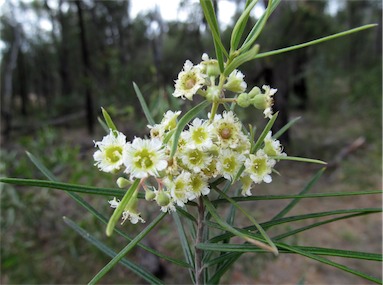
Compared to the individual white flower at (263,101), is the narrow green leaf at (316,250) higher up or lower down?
lower down

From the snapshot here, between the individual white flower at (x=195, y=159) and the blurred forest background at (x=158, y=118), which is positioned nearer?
the individual white flower at (x=195, y=159)

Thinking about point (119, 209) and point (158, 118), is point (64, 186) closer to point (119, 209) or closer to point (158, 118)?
point (119, 209)

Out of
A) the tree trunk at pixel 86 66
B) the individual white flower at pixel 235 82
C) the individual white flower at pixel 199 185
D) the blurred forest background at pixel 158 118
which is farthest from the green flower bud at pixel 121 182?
the tree trunk at pixel 86 66

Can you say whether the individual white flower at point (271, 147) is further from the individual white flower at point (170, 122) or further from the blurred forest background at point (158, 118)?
the blurred forest background at point (158, 118)

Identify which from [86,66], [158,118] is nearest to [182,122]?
[158,118]

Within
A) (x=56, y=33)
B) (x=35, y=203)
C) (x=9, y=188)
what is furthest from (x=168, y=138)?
(x=56, y=33)

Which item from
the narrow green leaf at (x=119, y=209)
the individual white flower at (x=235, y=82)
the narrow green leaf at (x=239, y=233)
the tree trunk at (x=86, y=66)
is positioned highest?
the tree trunk at (x=86, y=66)

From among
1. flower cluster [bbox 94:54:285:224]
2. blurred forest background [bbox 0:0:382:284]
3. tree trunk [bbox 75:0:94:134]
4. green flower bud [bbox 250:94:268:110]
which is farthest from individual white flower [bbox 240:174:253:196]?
tree trunk [bbox 75:0:94:134]
